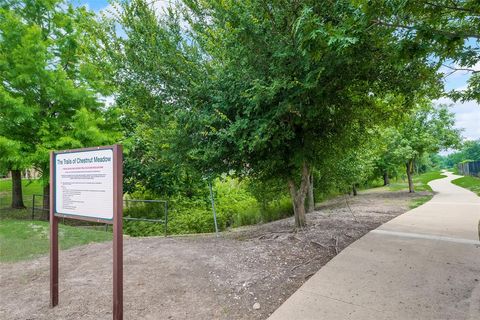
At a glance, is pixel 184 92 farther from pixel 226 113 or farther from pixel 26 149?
pixel 26 149

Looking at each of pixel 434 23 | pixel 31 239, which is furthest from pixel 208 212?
pixel 434 23

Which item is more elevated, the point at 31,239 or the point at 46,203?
the point at 46,203

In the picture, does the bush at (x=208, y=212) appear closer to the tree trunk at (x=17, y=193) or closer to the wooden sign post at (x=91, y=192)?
the tree trunk at (x=17, y=193)

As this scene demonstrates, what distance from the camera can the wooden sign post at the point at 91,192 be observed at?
2.75 metres

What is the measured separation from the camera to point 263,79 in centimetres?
453

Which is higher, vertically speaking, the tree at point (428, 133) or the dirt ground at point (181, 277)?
the tree at point (428, 133)

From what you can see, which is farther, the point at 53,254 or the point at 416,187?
the point at 416,187

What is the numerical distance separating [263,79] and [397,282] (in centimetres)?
340

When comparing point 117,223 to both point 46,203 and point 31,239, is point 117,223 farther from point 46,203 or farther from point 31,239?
point 46,203

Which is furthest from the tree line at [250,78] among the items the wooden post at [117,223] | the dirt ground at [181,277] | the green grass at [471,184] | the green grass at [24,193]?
the green grass at [471,184]

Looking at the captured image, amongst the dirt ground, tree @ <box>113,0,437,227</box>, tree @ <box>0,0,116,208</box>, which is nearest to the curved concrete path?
the dirt ground

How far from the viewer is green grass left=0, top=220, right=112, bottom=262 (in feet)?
18.5

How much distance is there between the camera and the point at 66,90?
8680 millimetres

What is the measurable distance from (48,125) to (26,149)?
3.84 ft
